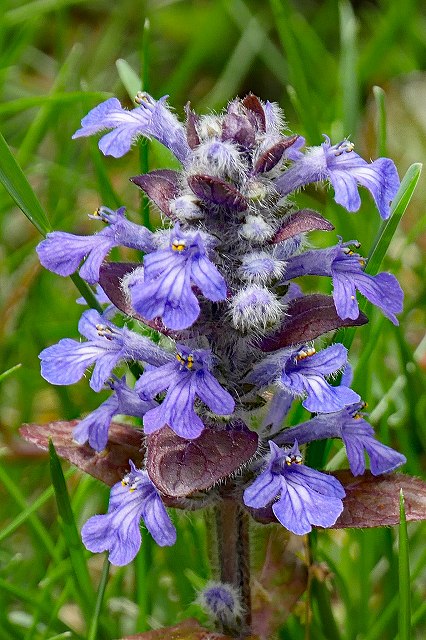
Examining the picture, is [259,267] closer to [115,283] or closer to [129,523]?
[115,283]

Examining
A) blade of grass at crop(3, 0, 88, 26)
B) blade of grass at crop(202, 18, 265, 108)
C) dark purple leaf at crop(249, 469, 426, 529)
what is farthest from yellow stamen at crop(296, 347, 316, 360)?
blade of grass at crop(202, 18, 265, 108)

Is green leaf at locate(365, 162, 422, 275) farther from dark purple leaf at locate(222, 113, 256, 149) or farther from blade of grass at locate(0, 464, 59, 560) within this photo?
blade of grass at locate(0, 464, 59, 560)

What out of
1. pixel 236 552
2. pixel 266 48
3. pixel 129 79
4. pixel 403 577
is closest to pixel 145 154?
pixel 129 79

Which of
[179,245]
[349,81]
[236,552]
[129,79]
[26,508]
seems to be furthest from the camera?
[349,81]

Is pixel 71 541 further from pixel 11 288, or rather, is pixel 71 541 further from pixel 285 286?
pixel 11 288

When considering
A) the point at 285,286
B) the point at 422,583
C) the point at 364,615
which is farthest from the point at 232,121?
the point at 422,583

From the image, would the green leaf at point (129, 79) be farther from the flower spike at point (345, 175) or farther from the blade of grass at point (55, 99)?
the flower spike at point (345, 175)
